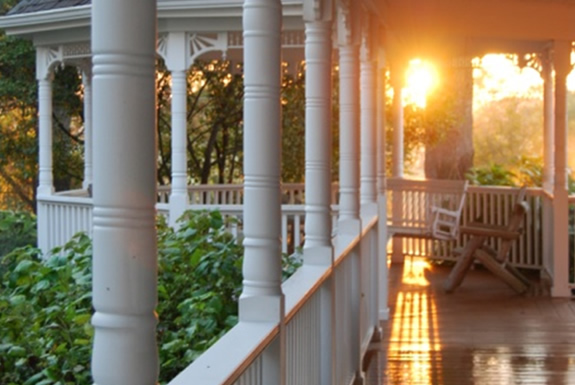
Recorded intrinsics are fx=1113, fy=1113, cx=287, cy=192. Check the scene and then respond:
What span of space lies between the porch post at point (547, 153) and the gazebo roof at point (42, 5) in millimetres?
5900

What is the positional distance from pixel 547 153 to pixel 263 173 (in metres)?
10.9

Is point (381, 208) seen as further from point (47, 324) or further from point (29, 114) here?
point (29, 114)

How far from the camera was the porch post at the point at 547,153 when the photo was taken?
44.5 feet

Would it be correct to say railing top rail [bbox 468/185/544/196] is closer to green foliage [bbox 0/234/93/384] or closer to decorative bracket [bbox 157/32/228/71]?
decorative bracket [bbox 157/32/228/71]

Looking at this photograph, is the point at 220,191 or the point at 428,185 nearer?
the point at 428,185

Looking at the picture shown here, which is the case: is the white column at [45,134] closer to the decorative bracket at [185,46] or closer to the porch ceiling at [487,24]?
the decorative bracket at [185,46]

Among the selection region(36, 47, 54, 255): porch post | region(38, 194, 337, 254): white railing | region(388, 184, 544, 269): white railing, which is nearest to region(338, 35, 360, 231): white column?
region(38, 194, 337, 254): white railing

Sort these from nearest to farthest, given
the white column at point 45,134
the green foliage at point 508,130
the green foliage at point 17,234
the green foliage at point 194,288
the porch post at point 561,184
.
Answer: the green foliage at point 194,288 → the porch post at point 561,184 → the green foliage at point 17,234 → the white column at point 45,134 → the green foliage at point 508,130

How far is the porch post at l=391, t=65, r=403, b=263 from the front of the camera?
15.2 meters

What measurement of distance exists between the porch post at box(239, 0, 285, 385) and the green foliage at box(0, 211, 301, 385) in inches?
23.2

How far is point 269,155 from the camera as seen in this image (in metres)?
4.17

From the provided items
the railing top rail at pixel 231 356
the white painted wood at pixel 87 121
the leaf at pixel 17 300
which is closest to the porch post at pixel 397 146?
the white painted wood at pixel 87 121

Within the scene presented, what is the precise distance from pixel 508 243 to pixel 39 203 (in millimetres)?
5588

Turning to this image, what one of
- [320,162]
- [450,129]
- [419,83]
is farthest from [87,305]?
[419,83]
